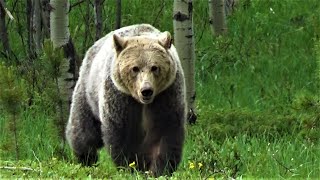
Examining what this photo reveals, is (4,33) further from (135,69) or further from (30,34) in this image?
(135,69)

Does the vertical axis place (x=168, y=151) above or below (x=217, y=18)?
below

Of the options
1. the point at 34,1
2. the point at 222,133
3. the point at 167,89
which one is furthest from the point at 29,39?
the point at 167,89

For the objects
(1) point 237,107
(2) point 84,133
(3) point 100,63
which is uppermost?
(3) point 100,63

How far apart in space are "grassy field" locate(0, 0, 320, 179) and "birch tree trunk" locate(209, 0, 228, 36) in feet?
0.68

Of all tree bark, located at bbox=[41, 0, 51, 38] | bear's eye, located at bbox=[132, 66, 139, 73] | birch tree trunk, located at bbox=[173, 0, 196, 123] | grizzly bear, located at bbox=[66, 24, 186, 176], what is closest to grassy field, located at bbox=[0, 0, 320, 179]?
grizzly bear, located at bbox=[66, 24, 186, 176]

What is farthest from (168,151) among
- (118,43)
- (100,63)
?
(100,63)

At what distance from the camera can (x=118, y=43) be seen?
814 centimetres

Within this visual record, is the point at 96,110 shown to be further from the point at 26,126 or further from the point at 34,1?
the point at 34,1

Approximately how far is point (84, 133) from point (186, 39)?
214cm

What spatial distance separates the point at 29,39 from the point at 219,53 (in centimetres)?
298

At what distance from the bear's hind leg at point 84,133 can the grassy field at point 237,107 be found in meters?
0.15

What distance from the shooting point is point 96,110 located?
888 centimetres

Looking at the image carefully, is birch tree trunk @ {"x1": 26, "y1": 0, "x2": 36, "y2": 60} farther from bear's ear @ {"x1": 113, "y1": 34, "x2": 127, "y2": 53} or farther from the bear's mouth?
the bear's mouth

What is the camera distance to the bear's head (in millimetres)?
7836
